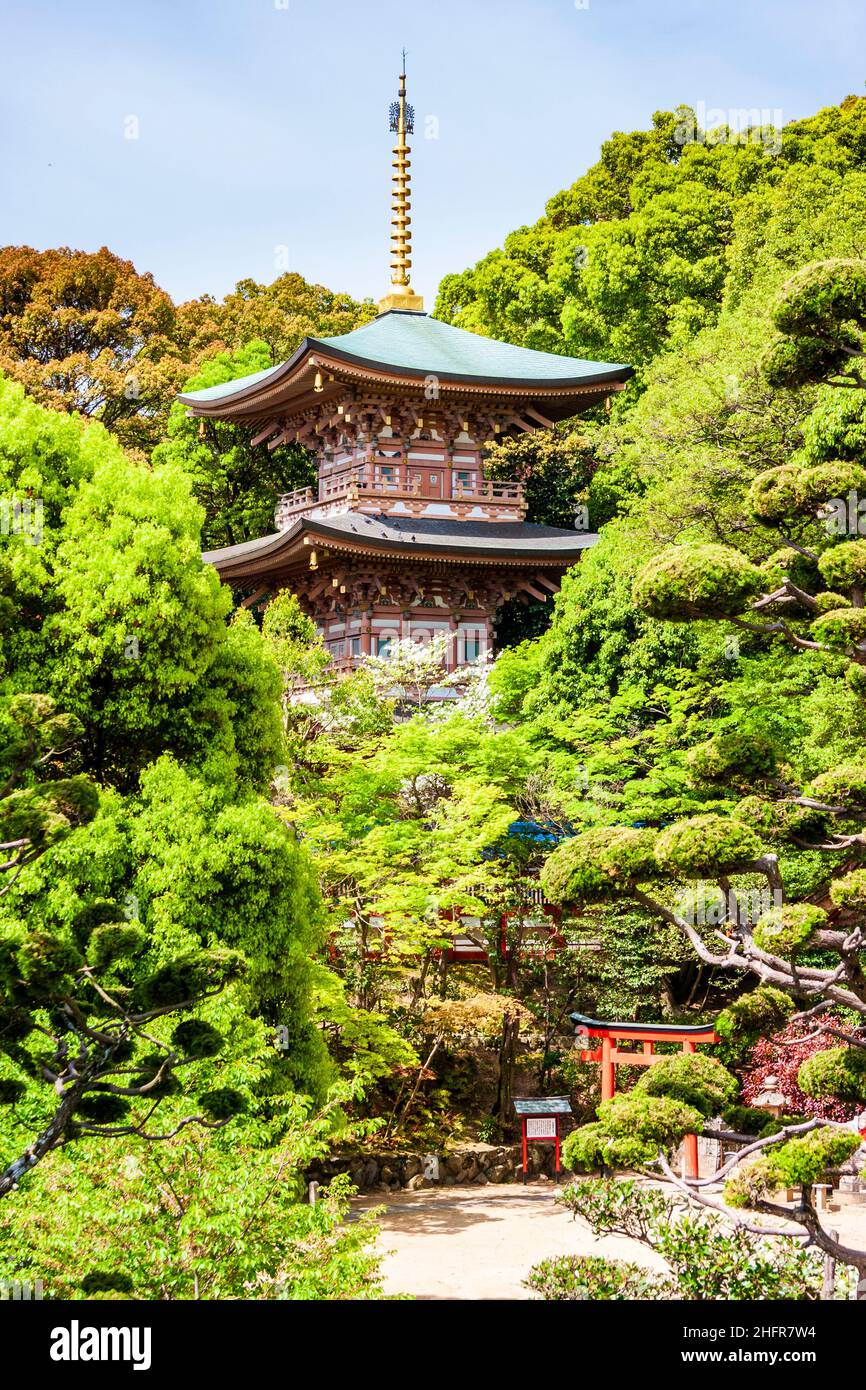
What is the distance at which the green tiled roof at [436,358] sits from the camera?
2484 cm

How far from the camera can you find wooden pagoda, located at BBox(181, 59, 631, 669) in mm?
23969

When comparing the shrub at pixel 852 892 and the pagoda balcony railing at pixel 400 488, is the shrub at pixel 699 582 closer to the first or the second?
the shrub at pixel 852 892

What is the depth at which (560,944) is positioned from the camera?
61.9ft

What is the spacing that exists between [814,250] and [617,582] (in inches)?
259

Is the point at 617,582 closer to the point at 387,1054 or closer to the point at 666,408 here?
the point at 666,408

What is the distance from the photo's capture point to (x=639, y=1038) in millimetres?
16844

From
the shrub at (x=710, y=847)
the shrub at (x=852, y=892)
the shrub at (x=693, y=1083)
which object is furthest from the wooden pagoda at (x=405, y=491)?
the shrub at (x=852, y=892)

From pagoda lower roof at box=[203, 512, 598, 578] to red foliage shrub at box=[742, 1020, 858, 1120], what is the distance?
32.2 ft

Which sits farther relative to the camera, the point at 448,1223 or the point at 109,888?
the point at 448,1223

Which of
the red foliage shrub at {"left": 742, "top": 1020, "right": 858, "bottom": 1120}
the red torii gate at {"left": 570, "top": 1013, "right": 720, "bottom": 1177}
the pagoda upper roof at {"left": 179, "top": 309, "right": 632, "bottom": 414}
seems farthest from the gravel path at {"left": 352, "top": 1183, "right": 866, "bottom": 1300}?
the pagoda upper roof at {"left": 179, "top": 309, "right": 632, "bottom": 414}

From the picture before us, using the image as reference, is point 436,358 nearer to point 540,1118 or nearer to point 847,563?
point 540,1118

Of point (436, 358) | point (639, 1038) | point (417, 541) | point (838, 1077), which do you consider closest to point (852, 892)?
point (838, 1077)
